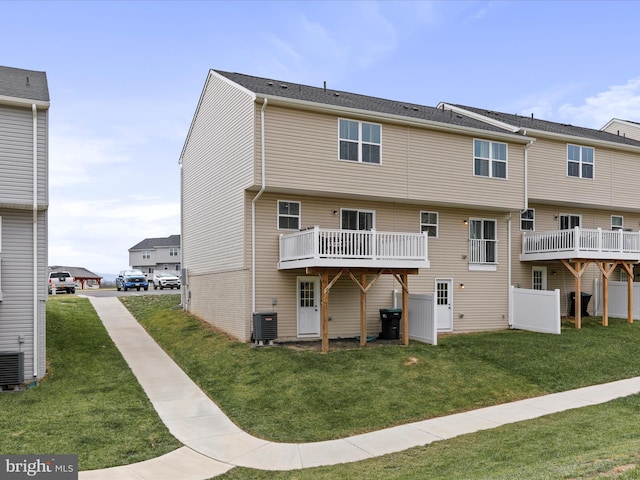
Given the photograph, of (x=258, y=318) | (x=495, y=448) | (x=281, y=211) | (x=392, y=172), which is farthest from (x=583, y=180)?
(x=495, y=448)

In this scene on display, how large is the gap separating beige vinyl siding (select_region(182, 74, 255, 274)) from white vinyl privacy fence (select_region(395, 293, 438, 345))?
6140 millimetres

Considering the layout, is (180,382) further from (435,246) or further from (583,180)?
(583,180)

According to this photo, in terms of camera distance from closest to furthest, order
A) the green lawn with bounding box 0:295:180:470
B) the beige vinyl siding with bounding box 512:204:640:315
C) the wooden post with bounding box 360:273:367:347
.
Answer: the green lawn with bounding box 0:295:180:470 → the wooden post with bounding box 360:273:367:347 → the beige vinyl siding with bounding box 512:204:640:315

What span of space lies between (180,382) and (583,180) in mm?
19364

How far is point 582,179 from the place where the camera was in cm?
2270

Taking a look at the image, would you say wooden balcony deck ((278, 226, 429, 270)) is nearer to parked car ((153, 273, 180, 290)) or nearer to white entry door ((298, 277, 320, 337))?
white entry door ((298, 277, 320, 337))

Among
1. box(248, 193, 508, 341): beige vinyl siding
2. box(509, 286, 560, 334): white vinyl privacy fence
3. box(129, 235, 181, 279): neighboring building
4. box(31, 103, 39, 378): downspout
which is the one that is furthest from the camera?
box(129, 235, 181, 279): neighboring building

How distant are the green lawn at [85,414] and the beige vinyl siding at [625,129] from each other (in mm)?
29455

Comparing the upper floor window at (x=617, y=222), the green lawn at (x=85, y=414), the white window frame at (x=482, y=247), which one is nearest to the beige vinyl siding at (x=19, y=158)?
the green lawn at (x=85, y=414)

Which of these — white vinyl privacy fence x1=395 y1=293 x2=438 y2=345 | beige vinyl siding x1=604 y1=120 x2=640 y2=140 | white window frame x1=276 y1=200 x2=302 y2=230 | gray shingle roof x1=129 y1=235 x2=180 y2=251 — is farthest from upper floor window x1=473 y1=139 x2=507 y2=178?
gray shingle roof x1=129 y1=235 x2=180 y2=251

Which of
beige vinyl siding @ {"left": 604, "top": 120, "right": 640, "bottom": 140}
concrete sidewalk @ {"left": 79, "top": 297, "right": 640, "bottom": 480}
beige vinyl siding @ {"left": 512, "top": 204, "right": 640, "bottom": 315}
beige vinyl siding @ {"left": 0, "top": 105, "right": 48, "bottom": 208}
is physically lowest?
concrete sidewalk @ {"left": 79, "top": 297, "right": 640, "bottom": 480}

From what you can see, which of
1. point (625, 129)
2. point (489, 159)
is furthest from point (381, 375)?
point (625, 129)

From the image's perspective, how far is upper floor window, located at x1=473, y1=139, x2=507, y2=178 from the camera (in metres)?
19.6

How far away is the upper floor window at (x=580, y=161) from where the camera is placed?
22.5 meters
